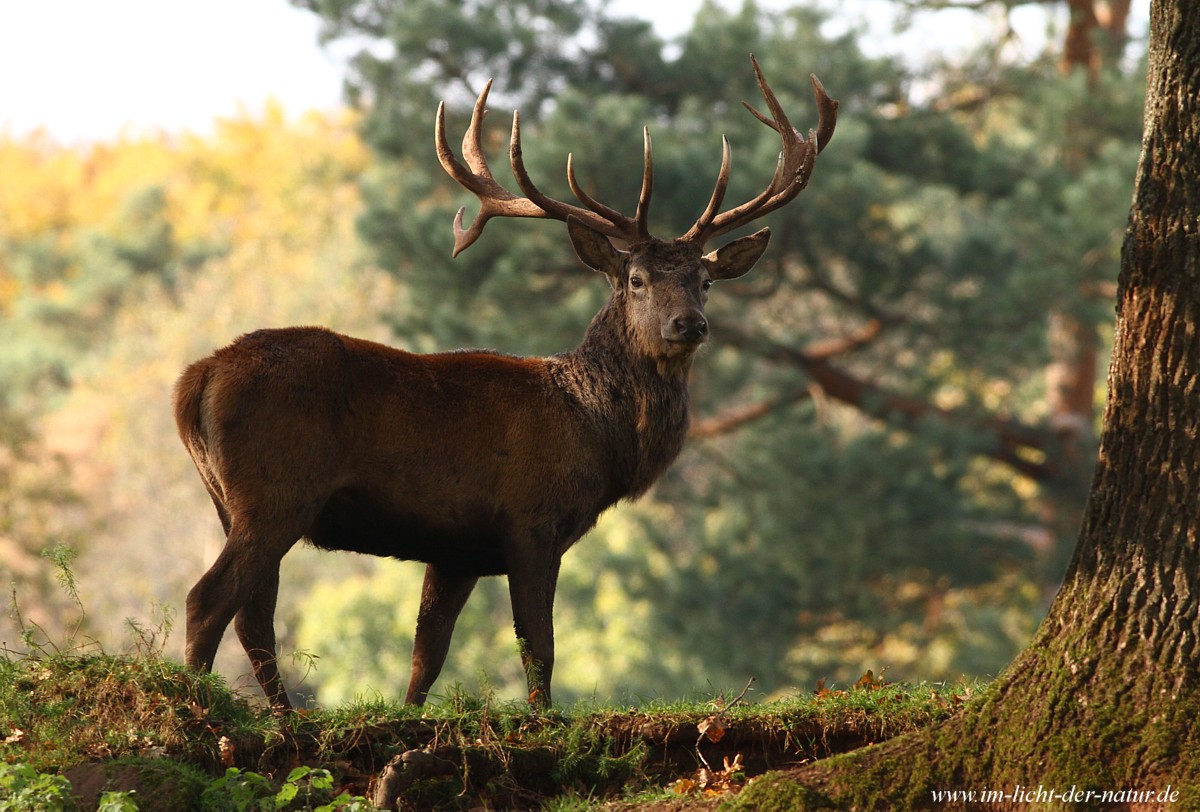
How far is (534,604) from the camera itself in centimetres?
635

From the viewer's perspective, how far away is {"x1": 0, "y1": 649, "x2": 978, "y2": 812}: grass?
4934 mm

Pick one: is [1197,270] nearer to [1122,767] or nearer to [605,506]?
[1122,767]

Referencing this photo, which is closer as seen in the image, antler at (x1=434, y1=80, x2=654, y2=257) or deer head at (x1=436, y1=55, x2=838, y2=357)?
deer head at (x1=436, y1=55, x2=838, y2=357)

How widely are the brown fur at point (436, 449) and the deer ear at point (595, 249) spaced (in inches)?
1.6

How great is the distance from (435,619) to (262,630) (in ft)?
2.88

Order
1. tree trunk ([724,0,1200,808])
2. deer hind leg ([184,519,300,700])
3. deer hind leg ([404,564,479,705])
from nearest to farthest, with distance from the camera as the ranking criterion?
tree trunk ([724,0,1200,808])
deer hind leg ([184,519,300,700])
deer hind leg ([404,564,479,705])

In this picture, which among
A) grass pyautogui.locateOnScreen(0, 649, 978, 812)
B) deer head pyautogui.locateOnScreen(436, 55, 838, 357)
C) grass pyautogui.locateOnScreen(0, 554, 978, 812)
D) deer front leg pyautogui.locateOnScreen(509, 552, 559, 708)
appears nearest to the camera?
grass pyautogui.locateOnScreen(0, 554, 978, 812)

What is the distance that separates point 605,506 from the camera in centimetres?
689

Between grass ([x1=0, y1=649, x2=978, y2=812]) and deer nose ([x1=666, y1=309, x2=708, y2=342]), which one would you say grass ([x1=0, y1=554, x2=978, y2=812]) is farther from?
deer nose ([x1=666, y1=309, x2=708, y2=342])

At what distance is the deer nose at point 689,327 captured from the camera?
6918mm

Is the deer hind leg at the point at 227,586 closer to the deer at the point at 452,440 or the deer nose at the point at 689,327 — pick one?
the deer at the point at 452,440

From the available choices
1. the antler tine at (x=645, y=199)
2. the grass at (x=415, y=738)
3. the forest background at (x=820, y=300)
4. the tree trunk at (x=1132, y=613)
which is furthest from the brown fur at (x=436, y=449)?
the forest background at (x=820, y=300)

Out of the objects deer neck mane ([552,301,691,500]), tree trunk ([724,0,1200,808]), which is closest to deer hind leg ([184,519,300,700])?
deer neck mane ([552,301,691,500])

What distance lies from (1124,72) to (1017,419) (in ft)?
16.0
